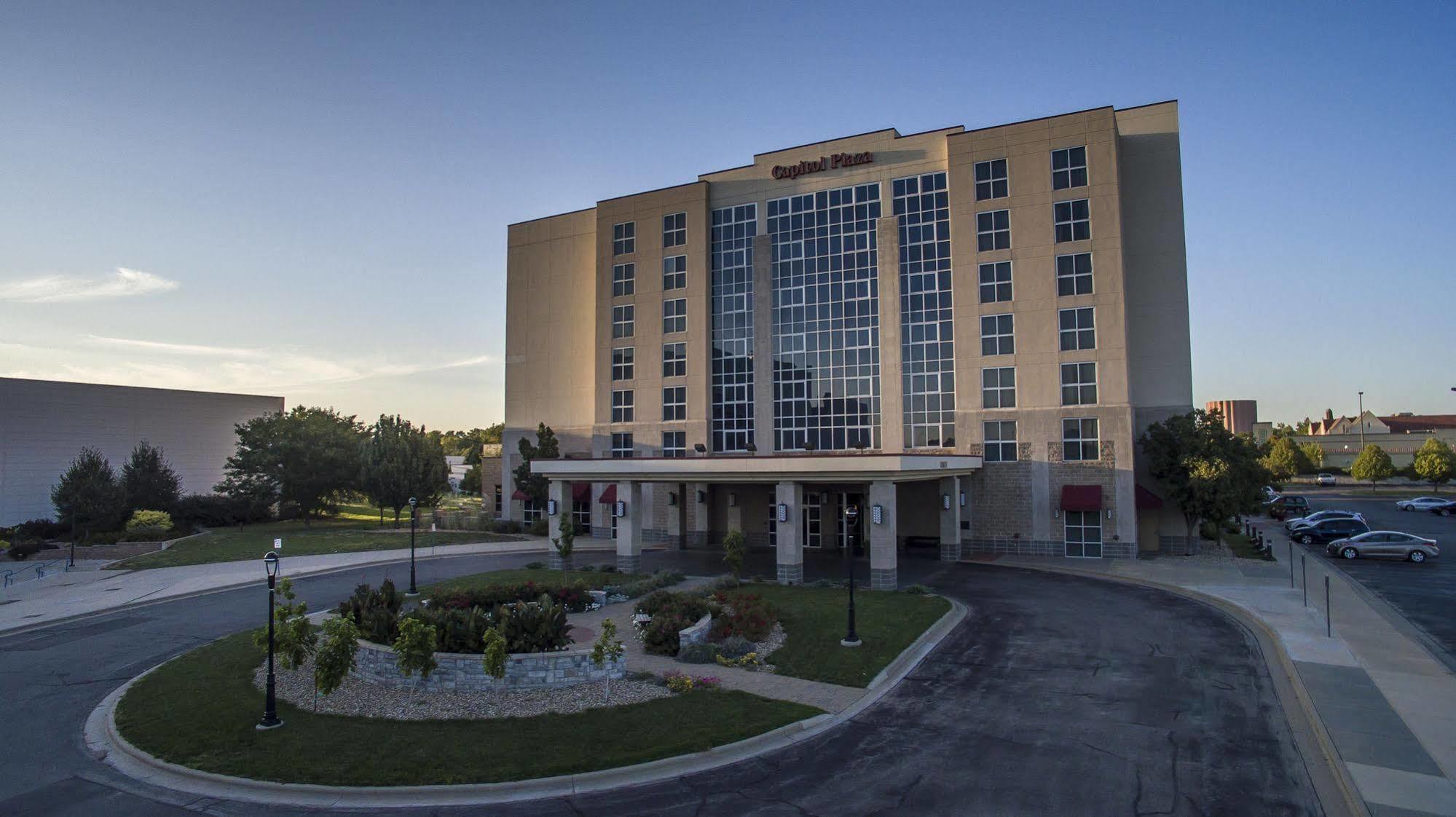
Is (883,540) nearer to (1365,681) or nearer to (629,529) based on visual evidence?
(629,529)

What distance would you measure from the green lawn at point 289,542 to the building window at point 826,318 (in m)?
20.9

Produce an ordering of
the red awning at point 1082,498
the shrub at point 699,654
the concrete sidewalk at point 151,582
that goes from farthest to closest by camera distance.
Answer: the red awning at point 1082,498, the concrete sidewalk at point 151,582, the shrub at point 699,654

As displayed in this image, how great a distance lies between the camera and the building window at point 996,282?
37.3m

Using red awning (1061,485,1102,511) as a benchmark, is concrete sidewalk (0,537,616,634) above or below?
below

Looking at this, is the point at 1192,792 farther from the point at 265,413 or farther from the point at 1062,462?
the point at 265,413

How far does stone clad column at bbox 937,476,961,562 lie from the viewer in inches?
1377

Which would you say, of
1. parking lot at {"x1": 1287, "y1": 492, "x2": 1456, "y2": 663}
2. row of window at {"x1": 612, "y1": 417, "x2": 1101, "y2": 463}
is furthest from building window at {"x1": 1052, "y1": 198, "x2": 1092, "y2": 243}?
parking lot at {"x1": 1287, "y1": 492, "x2": 1456, "y2": 663}

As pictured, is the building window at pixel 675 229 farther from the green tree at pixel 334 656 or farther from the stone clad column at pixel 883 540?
the green tree at pixel 334 656

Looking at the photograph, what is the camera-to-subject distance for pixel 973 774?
10945mm

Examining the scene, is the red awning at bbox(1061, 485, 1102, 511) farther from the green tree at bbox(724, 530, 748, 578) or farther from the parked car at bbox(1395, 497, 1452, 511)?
the parked car at bbox(1395, 497, 1452, 511)

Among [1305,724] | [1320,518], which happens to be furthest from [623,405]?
[1320,518]

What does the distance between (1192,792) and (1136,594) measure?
56.2 ft

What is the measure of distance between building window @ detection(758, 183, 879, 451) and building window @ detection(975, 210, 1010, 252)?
10.3ft

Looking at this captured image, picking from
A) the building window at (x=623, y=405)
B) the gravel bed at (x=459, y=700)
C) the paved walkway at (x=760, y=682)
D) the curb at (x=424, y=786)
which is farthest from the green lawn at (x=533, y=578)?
the building window at (x=623, y=405)
